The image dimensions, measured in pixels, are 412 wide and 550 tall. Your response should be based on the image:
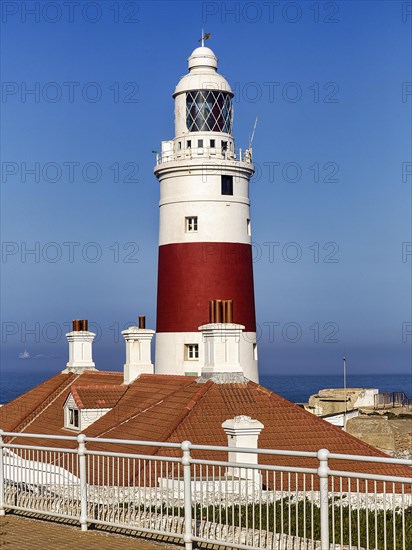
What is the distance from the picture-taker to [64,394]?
1300 inches

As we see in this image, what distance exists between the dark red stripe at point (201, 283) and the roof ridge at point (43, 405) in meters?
4.01

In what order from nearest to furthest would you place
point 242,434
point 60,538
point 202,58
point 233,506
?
1. point 233,506
2. point 60,538
3. point 242,434
4. point 202,58

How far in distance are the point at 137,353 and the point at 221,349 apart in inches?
211

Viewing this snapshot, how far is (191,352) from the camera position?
33500 mm

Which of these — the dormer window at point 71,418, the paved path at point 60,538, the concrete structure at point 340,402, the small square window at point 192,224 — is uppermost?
the small square window at point 192,224

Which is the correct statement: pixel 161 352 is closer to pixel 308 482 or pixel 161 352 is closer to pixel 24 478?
pixel 308 482

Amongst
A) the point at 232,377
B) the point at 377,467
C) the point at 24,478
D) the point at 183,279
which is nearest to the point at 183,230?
the point at 183,279

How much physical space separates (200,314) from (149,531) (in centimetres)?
2144

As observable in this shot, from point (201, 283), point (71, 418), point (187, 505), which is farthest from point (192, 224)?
point (187, 505)

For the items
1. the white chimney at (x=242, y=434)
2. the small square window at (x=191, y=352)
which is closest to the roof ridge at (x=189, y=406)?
the white chimney at (x=242, y=434)

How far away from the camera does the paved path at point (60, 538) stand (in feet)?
39.1

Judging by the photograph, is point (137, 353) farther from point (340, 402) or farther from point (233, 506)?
point (340, 402)

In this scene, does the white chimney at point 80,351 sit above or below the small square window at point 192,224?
below

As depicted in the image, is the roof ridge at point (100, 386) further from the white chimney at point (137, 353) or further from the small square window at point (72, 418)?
the small square window at point (72, 418)
